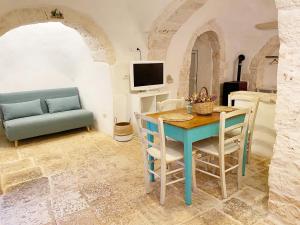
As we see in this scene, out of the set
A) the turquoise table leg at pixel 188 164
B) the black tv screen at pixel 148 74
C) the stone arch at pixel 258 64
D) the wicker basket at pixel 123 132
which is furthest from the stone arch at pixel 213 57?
the turquoise table leg at pixel 188 164

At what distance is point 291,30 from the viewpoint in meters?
1.62

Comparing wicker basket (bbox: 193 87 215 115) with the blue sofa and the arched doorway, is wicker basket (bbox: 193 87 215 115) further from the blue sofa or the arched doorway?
the arched doorway

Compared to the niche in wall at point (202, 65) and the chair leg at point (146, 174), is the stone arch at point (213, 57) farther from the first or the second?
the chair leg at point (146, 174)

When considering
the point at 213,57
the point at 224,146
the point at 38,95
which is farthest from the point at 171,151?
the point at 213,57

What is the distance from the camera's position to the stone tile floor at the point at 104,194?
6.72 ft

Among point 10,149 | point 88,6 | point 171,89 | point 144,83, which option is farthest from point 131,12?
point 10,149

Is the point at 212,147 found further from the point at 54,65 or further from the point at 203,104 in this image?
the point at 54,65

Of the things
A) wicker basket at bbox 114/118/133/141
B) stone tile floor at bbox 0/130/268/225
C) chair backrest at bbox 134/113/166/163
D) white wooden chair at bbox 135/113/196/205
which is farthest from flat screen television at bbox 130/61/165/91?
white wooden chair at bbox 135/113/196/205

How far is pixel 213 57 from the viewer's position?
5.55 meters

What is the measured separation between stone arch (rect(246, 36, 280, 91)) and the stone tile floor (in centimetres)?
359

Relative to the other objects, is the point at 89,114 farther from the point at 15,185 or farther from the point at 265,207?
the point at 265,207

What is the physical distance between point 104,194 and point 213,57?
430cm

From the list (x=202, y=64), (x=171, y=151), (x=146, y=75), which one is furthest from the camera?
(x=202, y=64)

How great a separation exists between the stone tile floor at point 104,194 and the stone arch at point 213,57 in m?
2.06
